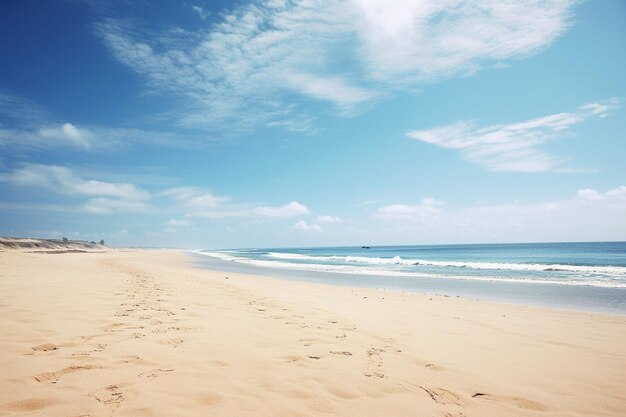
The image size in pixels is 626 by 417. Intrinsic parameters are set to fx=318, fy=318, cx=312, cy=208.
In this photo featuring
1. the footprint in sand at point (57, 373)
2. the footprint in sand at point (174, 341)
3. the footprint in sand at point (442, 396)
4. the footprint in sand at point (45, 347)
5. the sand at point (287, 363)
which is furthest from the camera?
the footprint in sand at point (174, 341)

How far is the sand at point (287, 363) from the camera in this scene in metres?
3.21

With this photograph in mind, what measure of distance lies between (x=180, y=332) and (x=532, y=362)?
5.91 m

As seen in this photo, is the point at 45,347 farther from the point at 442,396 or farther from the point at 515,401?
the point at 515,401

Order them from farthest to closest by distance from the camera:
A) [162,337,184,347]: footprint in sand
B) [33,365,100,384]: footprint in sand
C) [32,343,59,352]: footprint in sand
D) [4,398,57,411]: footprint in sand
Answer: [162,337,184,347]: footprint in sand
[32,343,59,352]: footprint in sand
[33,365,100,384]: footprint in sand
[4,398,57,411]: footprint in sand

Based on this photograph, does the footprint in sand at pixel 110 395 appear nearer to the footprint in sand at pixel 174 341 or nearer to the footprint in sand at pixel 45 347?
the footprint in sand at pixel 174 341

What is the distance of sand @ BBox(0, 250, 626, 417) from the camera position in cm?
321

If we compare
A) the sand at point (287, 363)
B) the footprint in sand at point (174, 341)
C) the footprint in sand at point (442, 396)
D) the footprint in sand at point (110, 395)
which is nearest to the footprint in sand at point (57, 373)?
the sand at point (287, 363)

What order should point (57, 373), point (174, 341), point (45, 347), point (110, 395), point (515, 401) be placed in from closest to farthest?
point (110, 395), point (57, 373), point (515, 401), point (45, 347), point (174, 341)

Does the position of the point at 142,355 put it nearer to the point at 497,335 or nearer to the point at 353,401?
the point at 353,401

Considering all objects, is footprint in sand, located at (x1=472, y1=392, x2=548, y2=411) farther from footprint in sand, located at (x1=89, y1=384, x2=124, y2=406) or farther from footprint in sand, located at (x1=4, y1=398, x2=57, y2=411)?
footprint in sand, located at (x1=4, y1=398, x2=57, y2=411)

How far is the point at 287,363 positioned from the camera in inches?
173

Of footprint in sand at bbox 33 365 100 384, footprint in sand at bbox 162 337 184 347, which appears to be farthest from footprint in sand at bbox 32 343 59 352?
footprint in sand at bbox 162 337 184 347

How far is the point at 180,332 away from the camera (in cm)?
557

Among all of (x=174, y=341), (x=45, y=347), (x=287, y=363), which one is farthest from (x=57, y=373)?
(x=287, y=363)
